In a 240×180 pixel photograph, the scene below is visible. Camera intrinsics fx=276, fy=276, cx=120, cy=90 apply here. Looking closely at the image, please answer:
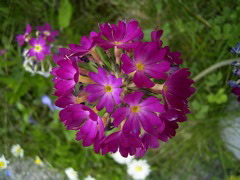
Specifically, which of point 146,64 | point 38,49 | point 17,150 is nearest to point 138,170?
point 17,150

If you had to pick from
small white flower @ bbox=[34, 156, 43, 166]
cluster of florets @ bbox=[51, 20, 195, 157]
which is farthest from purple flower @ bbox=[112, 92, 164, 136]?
small white flower @ bbox=[34, 156, 43, 166]

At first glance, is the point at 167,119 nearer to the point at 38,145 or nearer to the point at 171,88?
the point at 171,88

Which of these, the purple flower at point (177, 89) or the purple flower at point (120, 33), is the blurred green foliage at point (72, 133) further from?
the purple flower at point (177, 89)

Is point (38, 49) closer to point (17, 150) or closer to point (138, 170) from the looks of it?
point (17, 150)

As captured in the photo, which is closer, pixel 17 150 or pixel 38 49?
pixel 38 49

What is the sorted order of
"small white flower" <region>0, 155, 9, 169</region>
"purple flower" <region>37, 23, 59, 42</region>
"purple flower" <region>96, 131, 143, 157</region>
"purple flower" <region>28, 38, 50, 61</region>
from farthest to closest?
1. "purple flower" <region>37, 23, 59, 42</region>
2. "purple flower" <region>28, 38, 50, 61</region>
3. "small white flower" <region>0, 155, 9, 169</region>
4. "purple flower" <region>96, 131, 143, 157</region>

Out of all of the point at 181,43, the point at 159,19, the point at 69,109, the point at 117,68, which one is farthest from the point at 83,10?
the point at 69,109

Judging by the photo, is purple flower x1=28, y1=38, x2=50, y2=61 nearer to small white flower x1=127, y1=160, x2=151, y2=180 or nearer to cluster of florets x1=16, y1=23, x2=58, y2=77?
cluster of florets x1=16, y1=23, x2=58, y2=77
